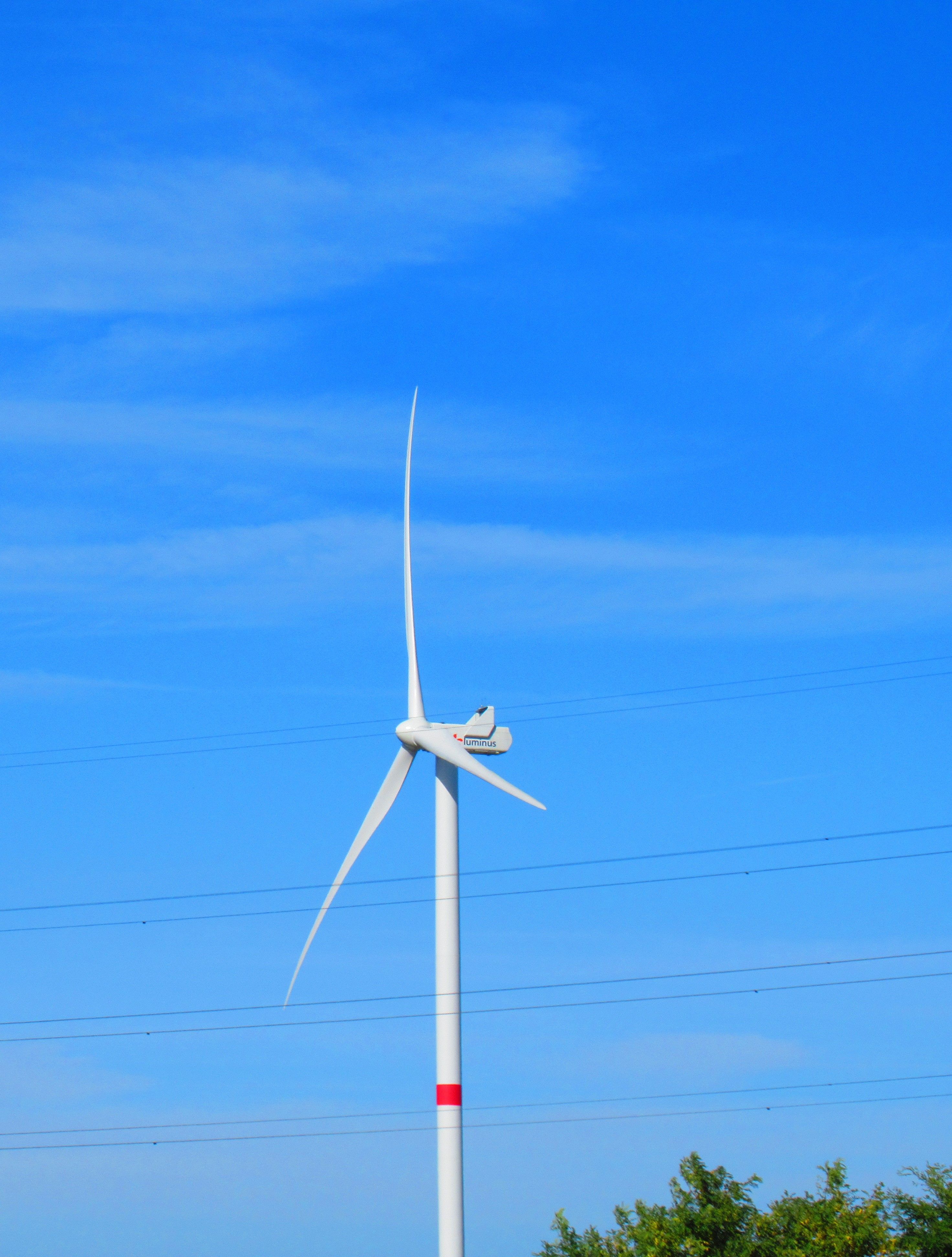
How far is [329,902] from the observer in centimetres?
6494

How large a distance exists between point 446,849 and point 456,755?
376cm

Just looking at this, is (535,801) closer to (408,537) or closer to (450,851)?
(450,851)

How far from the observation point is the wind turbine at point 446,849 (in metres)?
58.6

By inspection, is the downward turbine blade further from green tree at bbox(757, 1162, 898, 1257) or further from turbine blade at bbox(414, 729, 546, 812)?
green tree at bbox(757, 1162, 898, 1257)

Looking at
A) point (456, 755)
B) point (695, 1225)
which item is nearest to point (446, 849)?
point (456, 755)

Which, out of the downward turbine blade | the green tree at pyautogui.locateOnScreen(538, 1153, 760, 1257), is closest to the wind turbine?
the downward turbine blade

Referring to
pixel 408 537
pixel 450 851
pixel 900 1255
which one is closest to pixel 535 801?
pixel 450 851

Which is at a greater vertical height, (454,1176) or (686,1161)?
(686,1161)

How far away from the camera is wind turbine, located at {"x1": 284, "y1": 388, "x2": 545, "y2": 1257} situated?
58.6m

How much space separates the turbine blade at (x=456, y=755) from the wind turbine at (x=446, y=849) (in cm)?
Result: 3

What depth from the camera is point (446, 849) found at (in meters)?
63.4

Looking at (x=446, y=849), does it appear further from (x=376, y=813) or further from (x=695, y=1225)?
(x=695, y=1225)

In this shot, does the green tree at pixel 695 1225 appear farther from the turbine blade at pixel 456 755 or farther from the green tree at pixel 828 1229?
the turbine blade at pixel 456 755

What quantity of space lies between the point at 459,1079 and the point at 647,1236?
124ft
